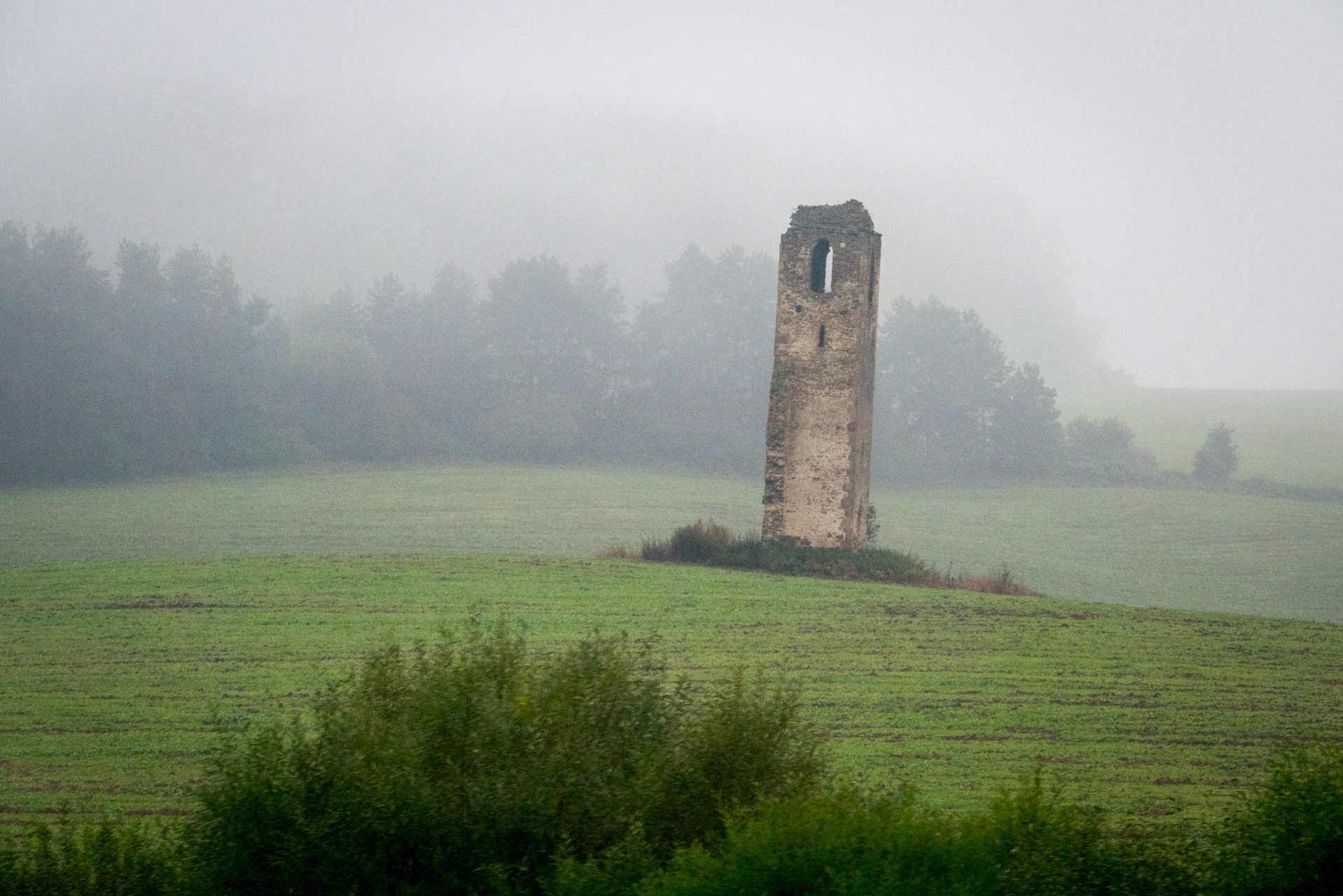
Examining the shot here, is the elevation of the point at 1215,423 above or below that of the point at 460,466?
above

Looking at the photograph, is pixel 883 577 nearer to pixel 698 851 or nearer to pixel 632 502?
pixel 698 851

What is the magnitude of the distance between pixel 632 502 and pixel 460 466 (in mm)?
14906

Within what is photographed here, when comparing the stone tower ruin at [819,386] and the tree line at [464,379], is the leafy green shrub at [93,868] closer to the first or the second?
the stone tower ruin at [819,386]

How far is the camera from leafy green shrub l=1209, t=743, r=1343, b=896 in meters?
7.35

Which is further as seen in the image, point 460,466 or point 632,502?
point 460,466

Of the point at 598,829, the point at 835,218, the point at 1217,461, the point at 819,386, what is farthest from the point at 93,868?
the point at 1217,461

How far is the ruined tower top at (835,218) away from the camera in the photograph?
88.5ft

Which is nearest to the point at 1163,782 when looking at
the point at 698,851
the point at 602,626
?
the point at 698,851

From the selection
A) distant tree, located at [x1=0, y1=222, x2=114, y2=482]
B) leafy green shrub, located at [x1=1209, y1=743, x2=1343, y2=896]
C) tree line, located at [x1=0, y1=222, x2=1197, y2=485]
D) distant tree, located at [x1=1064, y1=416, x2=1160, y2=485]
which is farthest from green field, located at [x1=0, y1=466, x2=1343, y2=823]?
distant tree, located at [x1=1064, y1=416, x2=1160, y2=485]

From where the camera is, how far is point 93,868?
25.9ft

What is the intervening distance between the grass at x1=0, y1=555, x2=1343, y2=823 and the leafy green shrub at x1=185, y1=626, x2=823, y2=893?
2.03 meters

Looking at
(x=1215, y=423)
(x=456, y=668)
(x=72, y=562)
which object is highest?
(x=1215, y=423)

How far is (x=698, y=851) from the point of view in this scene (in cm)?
752

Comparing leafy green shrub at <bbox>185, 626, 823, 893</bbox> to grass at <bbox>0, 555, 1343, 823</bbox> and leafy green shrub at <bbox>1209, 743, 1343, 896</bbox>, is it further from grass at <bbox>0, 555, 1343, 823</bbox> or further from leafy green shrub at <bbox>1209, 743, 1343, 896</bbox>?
leafy green shrub at <bbox>1209, 743, 1343, 896</bbox>
